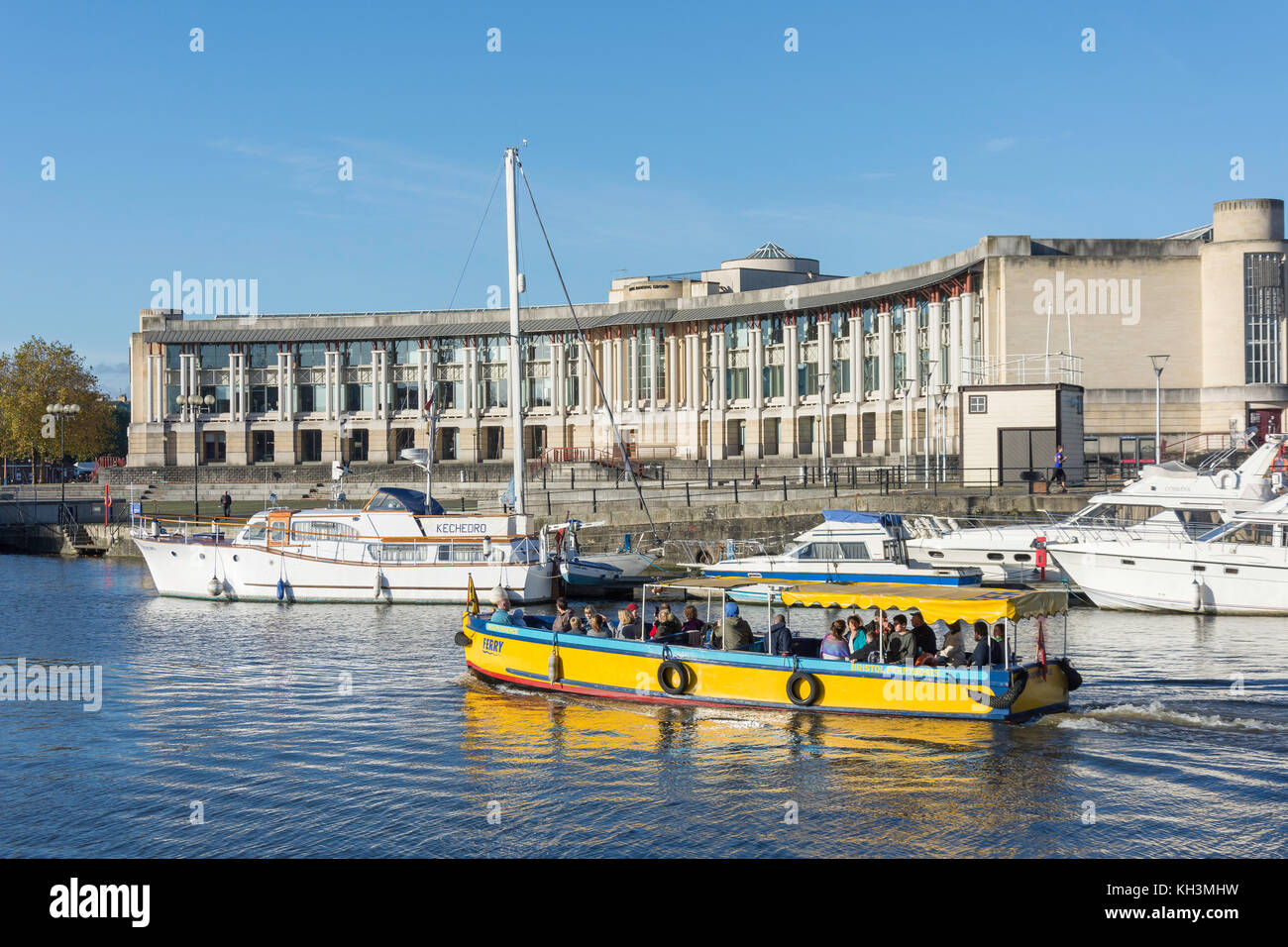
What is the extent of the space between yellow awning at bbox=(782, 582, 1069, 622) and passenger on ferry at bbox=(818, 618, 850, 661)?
1.96 feet

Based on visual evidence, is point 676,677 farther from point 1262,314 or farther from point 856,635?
point 1262,314

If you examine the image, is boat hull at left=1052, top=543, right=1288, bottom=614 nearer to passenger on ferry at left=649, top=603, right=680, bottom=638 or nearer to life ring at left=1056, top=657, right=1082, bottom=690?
life ring at left=1056, top=657, right=1082, bottom=690

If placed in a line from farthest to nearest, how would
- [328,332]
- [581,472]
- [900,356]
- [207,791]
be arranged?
1. [328,332]
2. [900,356]
3. [581,472]
4. [207,791]

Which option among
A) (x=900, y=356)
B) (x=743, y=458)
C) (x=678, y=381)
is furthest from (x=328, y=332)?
(x=900, y=356)

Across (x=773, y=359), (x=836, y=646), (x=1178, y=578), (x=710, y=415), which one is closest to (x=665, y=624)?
(x=836, y=646)

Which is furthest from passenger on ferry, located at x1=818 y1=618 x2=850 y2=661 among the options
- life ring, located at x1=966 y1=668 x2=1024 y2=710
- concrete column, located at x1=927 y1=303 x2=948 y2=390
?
concrete column, located at x1=927 y1=303 x2=948 y2=390

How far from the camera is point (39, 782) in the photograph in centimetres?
2045

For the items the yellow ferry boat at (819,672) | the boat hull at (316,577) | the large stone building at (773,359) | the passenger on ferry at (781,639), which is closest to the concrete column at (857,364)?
the large stone building at (773,359)

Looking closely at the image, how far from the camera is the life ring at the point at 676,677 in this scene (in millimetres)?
24891

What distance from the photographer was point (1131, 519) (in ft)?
141

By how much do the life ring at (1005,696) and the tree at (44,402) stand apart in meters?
101

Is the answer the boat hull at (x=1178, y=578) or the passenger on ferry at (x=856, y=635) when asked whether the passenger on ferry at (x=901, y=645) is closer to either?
the passenger on ferry at (x=856, y=635)

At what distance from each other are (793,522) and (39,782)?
121 feet
